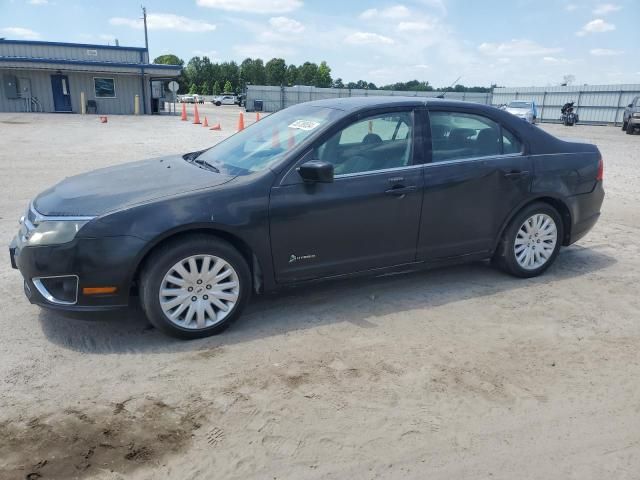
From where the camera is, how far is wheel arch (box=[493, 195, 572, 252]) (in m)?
4.80

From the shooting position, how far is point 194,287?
3615 mm

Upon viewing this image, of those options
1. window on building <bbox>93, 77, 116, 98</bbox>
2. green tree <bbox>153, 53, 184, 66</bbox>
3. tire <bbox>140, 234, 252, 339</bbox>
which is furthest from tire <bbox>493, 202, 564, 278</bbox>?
green tree <bbox>153, 53, 184, 66</bbox>

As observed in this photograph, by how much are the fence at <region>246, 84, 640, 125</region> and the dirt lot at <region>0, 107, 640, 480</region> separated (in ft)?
80.2

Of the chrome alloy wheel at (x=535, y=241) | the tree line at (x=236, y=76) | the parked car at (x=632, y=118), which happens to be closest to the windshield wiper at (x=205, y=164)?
the chrome alloy wheel at (x=535, y=241)

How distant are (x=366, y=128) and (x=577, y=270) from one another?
2739mm

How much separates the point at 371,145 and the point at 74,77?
32821mm

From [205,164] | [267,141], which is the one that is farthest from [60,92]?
[267,141]

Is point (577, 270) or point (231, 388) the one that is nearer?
point (231, 388)

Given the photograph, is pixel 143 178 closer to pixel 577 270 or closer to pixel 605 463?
pixel 605 463

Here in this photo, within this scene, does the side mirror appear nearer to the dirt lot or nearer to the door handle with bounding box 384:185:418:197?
the door handle with bounding box 384:185:418:197

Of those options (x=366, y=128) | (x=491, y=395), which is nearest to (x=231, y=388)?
(x=491, y=395)

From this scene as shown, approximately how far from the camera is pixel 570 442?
2.67 meters

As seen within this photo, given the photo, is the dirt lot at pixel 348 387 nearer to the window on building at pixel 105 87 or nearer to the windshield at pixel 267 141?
the windshield at pixel 267 141

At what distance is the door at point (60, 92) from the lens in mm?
31531
